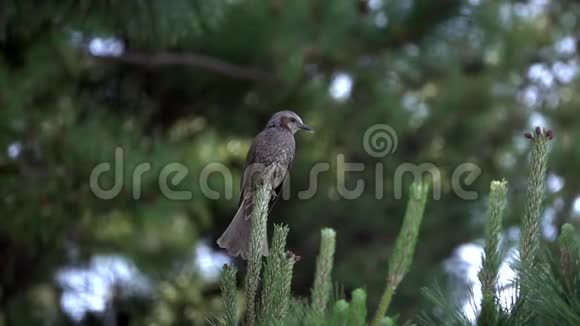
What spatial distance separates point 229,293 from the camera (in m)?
2.23

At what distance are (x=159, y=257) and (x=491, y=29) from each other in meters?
4.04

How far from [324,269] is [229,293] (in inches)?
10.6

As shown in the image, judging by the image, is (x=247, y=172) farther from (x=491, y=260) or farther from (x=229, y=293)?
(x=491, y=260)

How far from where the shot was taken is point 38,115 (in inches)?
243

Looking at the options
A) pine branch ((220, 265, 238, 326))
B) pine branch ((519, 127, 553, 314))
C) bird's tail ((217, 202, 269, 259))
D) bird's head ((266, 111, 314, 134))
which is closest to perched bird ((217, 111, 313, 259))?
bird's head ((266, 111, 314, 134))

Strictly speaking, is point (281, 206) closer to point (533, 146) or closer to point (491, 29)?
point (491, 29)

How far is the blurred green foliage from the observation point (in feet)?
20.0

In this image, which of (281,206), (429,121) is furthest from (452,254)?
(281,206)

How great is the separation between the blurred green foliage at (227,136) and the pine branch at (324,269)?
3930 mm

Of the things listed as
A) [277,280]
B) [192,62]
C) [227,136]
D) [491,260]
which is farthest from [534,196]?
[227,136]

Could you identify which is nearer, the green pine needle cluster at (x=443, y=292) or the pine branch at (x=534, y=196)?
the green pine needle cluster at (x=443, y=292)

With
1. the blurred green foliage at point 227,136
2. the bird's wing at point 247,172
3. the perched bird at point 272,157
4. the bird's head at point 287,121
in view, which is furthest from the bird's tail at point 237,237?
the blurred green foliage at point 227,136

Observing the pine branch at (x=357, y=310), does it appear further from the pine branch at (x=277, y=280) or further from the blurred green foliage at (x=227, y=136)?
the blurred green foliage at (x=227, y=136)

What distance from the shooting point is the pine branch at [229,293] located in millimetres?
2211
